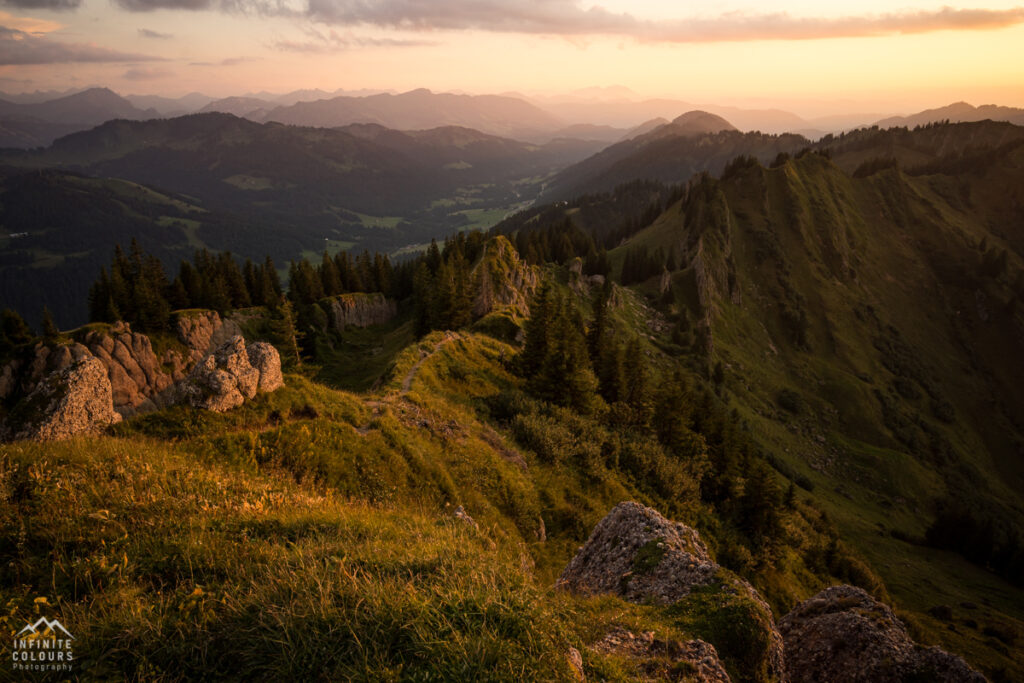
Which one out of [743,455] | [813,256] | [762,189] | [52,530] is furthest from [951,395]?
[52,530]

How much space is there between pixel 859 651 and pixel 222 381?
27053 millimetres

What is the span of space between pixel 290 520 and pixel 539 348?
107ft

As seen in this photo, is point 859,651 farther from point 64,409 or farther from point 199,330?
point 199,330

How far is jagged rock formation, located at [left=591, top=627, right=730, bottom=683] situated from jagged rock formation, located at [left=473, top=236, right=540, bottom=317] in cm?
5031

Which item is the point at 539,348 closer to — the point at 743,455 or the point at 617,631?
the point at 743,455

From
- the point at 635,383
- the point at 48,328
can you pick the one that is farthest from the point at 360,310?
the point at 635,383

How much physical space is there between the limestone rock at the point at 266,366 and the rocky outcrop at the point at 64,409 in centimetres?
499

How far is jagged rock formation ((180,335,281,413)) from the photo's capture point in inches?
666

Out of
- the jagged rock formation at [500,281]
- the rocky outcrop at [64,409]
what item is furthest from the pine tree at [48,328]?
the jagged rock formation at [500,281]

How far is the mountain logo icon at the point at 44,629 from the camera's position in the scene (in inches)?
221

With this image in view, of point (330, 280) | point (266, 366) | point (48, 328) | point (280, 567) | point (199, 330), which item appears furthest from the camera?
point (330, 280)

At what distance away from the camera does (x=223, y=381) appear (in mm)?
17438

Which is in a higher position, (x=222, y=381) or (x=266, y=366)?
(x=222, y=381)

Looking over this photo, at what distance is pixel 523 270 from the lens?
241ft
